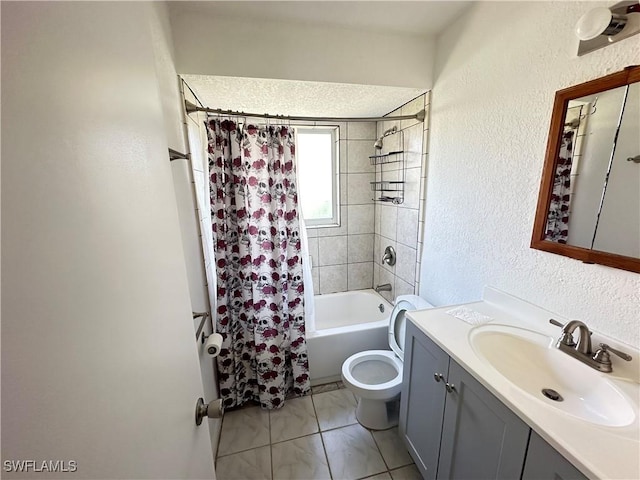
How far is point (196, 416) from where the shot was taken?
78 cm

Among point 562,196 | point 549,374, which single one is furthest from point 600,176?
point 549,374

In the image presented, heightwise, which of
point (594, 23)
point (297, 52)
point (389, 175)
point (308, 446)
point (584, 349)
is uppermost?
point (297, 52)

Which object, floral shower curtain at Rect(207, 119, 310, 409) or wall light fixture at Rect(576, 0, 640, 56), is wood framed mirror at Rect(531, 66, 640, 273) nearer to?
wall light fixture at Rect(576, 0, 640, 56)

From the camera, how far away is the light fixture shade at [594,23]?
31.0 inches

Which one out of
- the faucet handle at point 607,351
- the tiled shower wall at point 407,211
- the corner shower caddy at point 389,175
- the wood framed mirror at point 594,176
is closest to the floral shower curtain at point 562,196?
the wood framed mirror at point 594,176

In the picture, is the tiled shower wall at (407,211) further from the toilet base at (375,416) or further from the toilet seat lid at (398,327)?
the toilet base at (375,416)

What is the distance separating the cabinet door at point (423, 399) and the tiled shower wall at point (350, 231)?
1.48 meters

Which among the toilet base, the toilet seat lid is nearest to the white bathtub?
the toilet seat lid

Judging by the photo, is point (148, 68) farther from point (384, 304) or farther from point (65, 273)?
point (384, 304)

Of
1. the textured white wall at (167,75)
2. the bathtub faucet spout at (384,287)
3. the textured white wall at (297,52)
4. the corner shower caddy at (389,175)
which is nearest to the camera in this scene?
the textured white wall at (167,75)

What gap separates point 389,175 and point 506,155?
1.21 meters

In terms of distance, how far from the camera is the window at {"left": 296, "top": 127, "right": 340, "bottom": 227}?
2.57 metres

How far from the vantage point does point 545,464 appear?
708 mm

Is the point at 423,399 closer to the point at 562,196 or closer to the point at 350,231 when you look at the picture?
the point at 562,196
